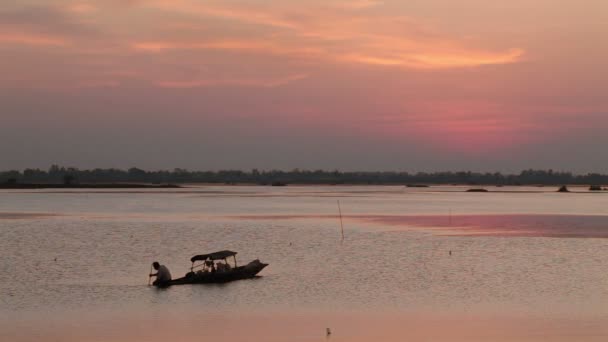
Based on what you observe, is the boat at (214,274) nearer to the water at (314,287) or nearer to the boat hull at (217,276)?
the boat hull at (217,276)

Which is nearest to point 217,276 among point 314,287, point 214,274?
point 214,274

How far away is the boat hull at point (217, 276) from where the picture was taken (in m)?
32.5

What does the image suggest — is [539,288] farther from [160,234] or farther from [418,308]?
[160,234]

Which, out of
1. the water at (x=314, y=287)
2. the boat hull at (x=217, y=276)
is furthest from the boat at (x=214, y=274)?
the water at (x=314, y=287)

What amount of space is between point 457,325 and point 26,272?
2097 centimetres

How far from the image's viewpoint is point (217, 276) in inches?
1315

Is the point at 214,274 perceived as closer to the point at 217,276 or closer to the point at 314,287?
the point at 217,276

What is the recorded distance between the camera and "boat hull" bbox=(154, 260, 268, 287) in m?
32.5

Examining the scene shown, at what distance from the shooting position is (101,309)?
26.1m

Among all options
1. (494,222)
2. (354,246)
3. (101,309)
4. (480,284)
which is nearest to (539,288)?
(480,284)

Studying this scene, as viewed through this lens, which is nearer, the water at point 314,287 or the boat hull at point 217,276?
the water at point 314,287

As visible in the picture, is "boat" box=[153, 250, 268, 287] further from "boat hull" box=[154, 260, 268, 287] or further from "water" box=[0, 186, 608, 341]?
"water" box=[0, 186, 608, 341]

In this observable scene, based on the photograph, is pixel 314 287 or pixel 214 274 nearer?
pixel 314 287

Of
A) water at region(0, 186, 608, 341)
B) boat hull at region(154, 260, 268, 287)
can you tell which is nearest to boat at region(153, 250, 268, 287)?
boat hull at region(154, 260, 268, 287)
